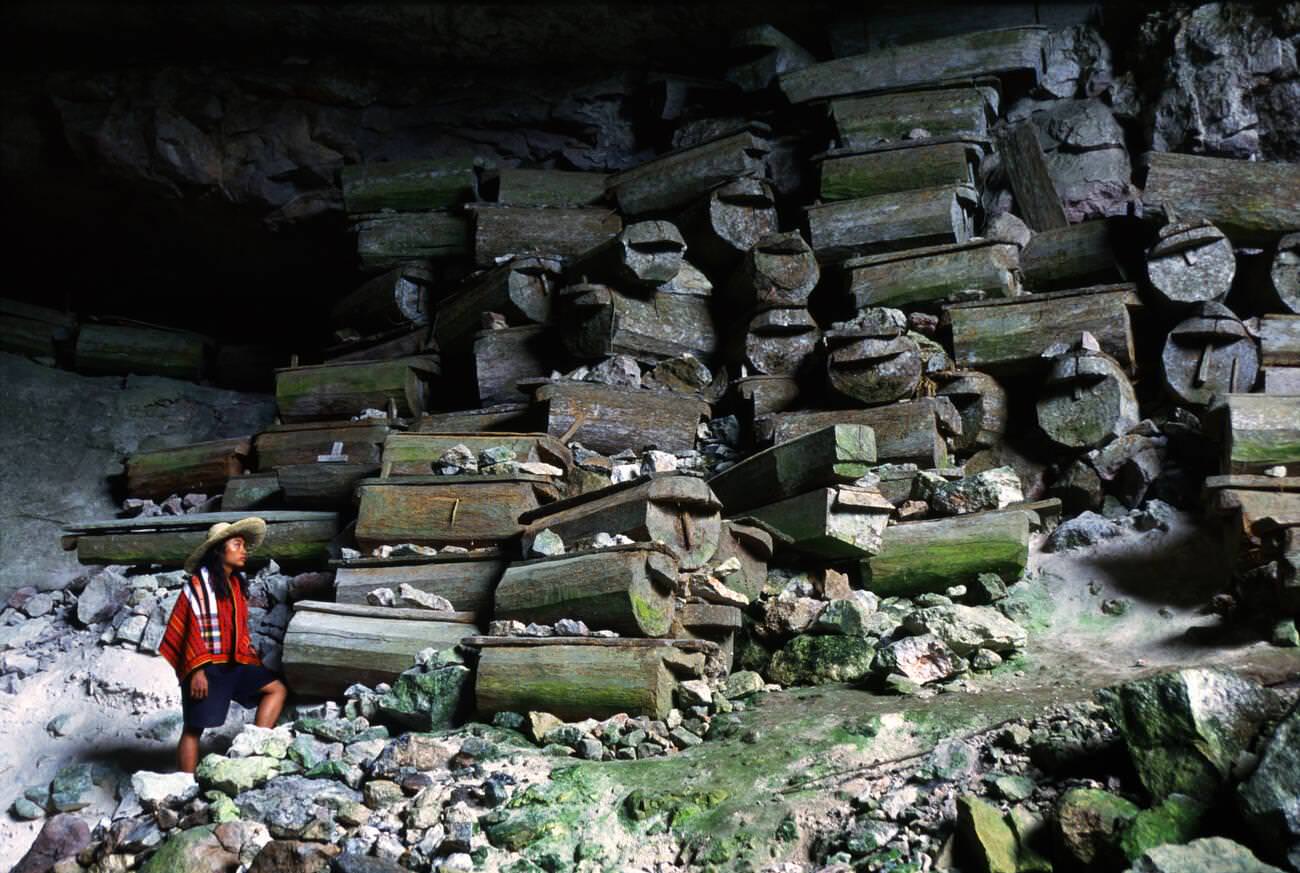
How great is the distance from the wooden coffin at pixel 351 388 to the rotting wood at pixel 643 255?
161 centimetres

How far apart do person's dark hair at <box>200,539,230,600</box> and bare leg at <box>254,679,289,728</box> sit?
53cm

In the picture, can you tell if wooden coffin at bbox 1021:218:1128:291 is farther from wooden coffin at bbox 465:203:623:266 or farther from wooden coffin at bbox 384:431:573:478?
wooden coffin at bbox 384:431:573:478

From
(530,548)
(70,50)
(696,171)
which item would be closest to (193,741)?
(530,548)

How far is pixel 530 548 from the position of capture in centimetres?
632

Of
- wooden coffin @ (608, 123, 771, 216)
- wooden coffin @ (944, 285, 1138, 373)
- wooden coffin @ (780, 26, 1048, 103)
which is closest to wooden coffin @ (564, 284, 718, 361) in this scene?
wooden coffin @ (608, 123, 771, 216)

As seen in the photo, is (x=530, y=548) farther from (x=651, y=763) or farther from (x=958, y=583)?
(x=958, y=583)

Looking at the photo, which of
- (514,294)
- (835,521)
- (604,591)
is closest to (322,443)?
(514,294)

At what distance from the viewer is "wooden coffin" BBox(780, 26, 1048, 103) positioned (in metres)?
9.37

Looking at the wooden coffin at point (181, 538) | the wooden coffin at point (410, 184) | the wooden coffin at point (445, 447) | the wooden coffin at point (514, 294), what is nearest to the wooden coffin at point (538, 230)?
the wooden coffin at point (514, 294)

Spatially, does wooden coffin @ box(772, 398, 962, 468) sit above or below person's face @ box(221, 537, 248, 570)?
above

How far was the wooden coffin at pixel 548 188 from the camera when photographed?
32.9 feet

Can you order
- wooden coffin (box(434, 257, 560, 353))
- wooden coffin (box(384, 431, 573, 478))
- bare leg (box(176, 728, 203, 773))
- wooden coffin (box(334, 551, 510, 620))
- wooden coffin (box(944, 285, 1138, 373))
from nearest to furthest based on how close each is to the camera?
1. bare leg (box(176, 728, 203, 773))
2. wooden coffin (box(334, 551, 510, 620))
3. wooden coffin (box(384, 431, 573, 478))
4. wooden coffin (box(944, 285, 1138, 373))
5. wooden coffin (box(434, 257, 560, 353))

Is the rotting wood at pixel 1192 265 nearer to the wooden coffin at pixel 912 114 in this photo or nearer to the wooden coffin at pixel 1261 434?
the wooden coffin at pixel 1261 434

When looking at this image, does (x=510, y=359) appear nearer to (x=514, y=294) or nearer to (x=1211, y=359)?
(x=514, y=294)
